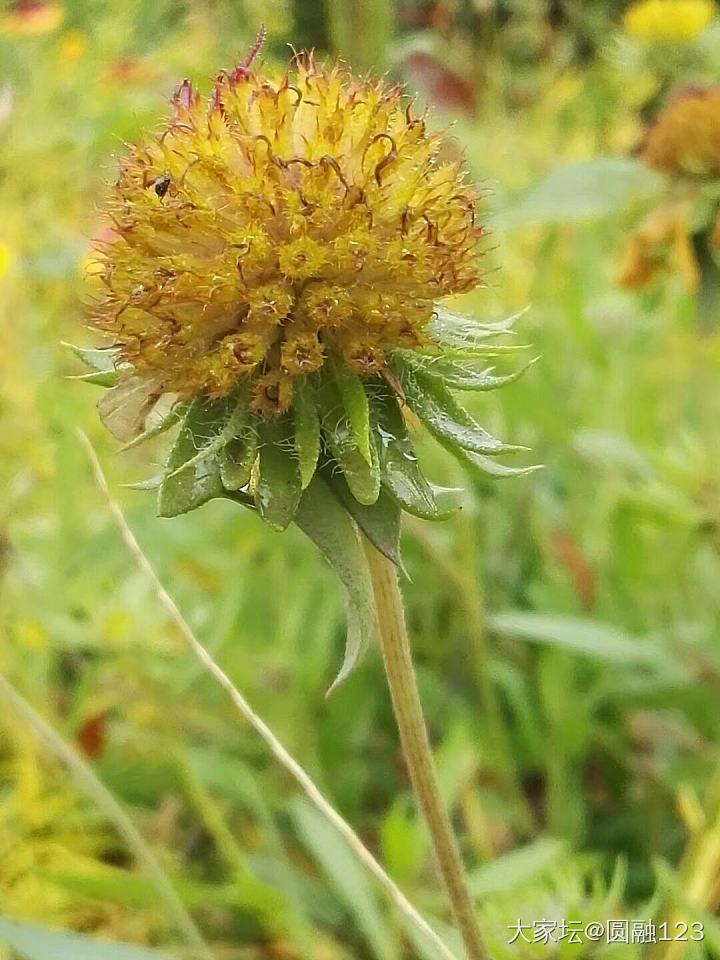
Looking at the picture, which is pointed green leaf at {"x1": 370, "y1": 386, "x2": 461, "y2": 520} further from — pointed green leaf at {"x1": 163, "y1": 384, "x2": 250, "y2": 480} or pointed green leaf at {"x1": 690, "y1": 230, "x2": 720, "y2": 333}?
pointed green leaf at {"x1": 690, "y1": 230, "x2": 720, "y2": 333}

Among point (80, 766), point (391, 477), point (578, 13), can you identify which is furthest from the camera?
point (578, 13)

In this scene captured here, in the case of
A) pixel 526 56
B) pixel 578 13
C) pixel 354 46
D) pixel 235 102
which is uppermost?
pixel 526 56

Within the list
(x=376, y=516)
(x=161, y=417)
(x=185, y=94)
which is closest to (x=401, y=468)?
(x=376, y=516)

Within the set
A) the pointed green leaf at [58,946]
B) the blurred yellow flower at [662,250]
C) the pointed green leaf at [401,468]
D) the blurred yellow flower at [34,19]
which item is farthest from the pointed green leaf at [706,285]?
the blurred yellow flower at [34,19]

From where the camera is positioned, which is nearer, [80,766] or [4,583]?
[80,766]

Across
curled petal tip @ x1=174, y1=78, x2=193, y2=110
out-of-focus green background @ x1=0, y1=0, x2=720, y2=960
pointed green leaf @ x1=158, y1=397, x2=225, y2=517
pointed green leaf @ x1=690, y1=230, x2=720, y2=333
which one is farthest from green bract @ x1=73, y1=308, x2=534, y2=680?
pointed green leaf @ x1=690, y1=230, x2=720, y2=333

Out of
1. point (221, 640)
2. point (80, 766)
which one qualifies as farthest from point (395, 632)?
point (221, 640)

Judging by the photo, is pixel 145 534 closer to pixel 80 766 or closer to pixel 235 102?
pixel 80 766

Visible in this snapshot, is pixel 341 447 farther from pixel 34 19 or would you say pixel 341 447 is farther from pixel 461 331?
pixel 34 19
